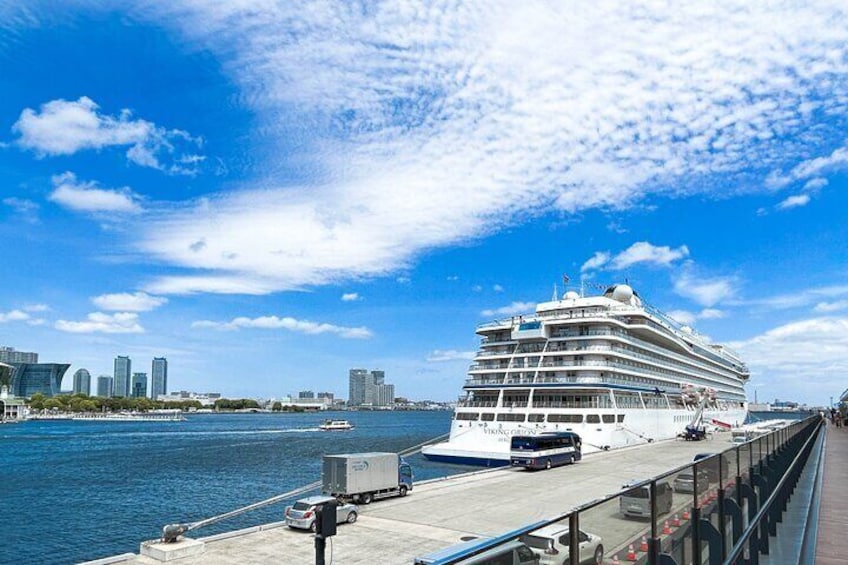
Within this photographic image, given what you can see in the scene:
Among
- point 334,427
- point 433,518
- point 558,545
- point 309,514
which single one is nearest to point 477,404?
point 433,518

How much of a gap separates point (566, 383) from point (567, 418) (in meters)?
3.41

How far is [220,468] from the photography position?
6644cm

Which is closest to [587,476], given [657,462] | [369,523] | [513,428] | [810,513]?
[657,462]

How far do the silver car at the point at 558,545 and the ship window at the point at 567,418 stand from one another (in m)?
50.5

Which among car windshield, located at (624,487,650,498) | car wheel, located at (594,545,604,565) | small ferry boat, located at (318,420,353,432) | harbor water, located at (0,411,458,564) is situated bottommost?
small ferry boat, located at (318,420,353,432)

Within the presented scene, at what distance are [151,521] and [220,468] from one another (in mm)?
27486

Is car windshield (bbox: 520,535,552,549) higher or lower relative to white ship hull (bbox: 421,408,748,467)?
higher

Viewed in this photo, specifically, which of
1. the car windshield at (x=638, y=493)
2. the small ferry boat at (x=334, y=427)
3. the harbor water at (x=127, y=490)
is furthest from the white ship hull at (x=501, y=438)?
the small ferry boat at (x=334, y=427)

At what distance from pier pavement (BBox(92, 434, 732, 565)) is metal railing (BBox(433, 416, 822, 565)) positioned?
1.54ft

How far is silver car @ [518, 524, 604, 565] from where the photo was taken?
4.13 metres

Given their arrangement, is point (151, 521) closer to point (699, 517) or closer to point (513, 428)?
point (513, 428)

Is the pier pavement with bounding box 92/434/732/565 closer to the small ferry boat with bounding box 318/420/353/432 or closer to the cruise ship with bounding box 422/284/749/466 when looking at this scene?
the cruise ship with bounding box 422/284/749/466

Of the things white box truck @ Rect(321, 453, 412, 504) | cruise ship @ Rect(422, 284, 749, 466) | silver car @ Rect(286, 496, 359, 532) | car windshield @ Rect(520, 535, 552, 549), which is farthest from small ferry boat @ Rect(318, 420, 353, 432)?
car windshield @ Rect(520, 535, 552, 549)

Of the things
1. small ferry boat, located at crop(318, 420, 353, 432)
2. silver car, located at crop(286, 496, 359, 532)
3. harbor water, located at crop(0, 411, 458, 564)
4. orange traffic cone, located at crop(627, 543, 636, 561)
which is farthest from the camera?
small ferry boat, located at crop(318, 420, 353, 432)
